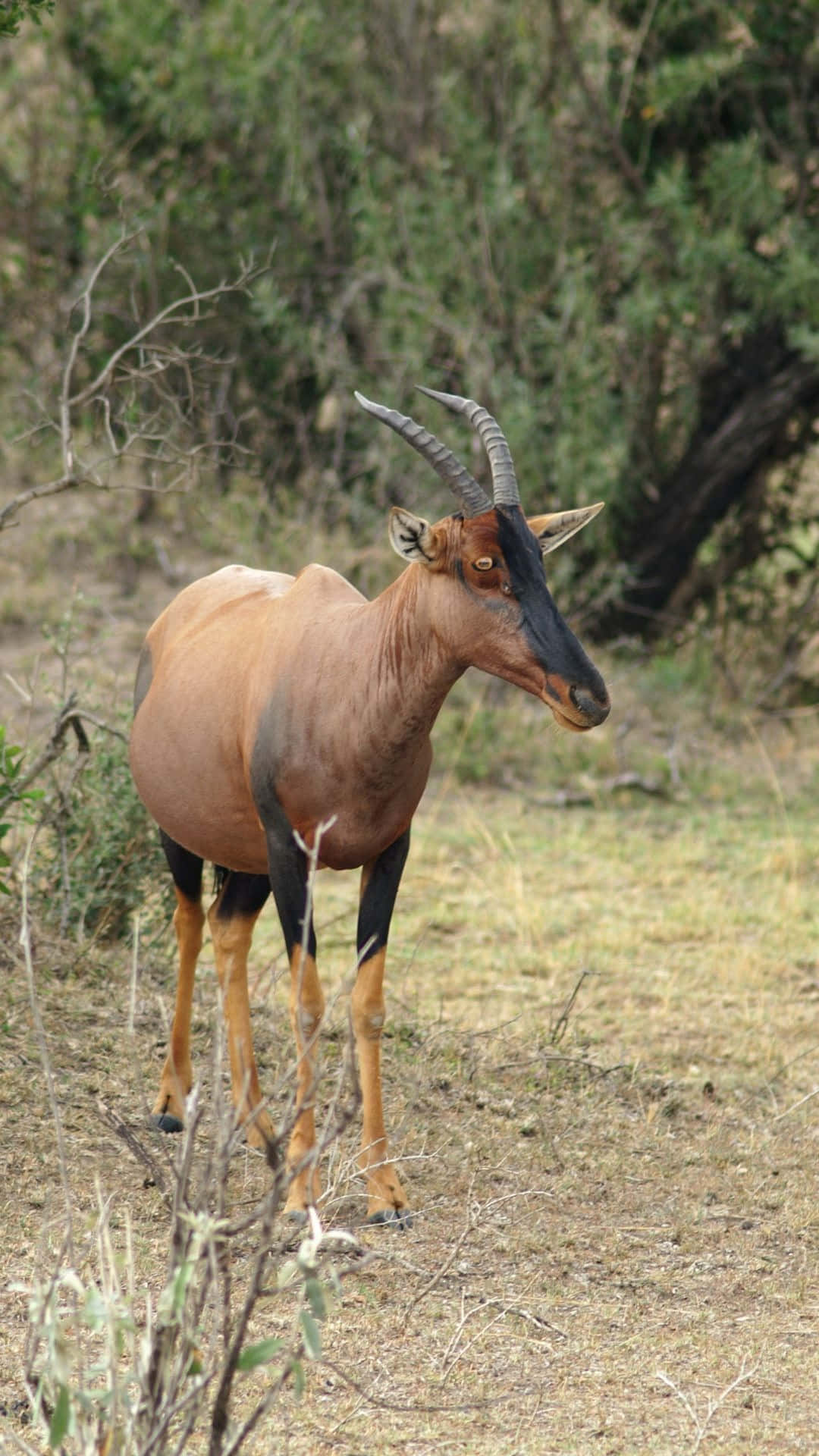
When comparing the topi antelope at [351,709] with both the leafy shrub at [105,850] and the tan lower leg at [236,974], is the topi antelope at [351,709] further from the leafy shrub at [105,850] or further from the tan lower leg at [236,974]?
the leafy shrub at [105,850]

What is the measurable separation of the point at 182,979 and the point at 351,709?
1.31 m

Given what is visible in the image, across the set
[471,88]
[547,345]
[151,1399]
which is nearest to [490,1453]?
[151,1399]

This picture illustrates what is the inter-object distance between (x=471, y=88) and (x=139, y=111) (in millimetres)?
2595

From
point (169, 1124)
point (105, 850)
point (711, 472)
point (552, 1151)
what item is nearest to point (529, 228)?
point (711, 472)

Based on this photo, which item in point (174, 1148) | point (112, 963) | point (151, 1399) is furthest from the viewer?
point (112, 963)

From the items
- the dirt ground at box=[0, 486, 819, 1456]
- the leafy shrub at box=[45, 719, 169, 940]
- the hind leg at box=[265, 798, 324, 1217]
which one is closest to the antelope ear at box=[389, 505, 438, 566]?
the hind leg at box=[265, 798, 324, 1217]

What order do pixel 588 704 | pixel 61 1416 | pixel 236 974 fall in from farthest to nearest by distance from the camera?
pixel 236 974 < pixel 588 704 < pixel 61 1416

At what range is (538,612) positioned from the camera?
4.59 meters

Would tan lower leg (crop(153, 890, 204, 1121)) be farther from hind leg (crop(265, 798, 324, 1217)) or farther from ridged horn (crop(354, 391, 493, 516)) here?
ridged horn (crop(354, 391, 493, 516))

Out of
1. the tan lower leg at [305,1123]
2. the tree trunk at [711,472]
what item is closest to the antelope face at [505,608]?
the tan lower leg at [305,1123]

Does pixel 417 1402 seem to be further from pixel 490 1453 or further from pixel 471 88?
pixel 471 88

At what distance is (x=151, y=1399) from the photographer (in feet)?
10.1

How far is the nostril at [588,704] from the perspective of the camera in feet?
14.7

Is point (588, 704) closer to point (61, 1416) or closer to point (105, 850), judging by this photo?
point (61, 1416)
